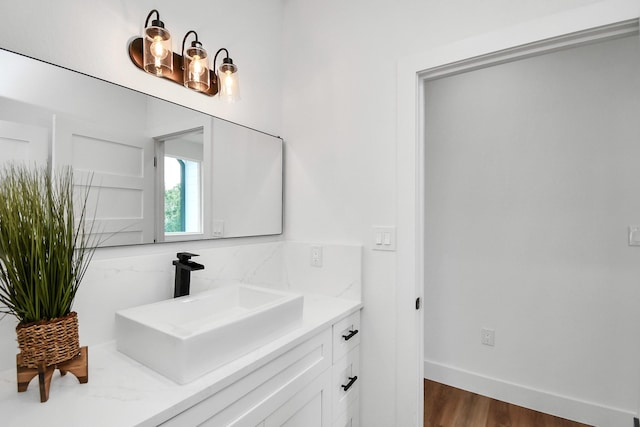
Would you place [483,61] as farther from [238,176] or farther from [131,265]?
[131,265]

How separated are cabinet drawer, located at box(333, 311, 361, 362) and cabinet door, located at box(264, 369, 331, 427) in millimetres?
108

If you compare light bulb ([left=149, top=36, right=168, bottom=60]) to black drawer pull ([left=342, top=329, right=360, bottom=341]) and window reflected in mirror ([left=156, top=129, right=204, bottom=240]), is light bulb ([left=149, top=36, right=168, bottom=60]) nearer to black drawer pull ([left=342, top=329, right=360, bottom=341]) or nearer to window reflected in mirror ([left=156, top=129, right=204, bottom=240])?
window reflected in mirror ([left=156, top=129, right=204, bottom=240])

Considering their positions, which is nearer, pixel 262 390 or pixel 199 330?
pixel 199 330

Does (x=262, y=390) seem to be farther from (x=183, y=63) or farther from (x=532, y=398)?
(x=532, y=398)

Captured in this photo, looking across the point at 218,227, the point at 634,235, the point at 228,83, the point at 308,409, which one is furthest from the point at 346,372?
the point at 634,235

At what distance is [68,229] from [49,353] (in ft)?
0.99

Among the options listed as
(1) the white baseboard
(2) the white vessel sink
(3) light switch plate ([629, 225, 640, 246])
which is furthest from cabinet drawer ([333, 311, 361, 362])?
(3) light switch plate ([629, 225, 640, 246])

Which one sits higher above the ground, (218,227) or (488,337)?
(218,227)

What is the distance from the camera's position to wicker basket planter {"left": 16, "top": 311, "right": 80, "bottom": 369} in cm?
77

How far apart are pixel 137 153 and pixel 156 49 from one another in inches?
15.6

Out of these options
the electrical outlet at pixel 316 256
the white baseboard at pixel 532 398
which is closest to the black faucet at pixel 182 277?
the electrical outlet at pixel 316 256

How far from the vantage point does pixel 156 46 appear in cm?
122

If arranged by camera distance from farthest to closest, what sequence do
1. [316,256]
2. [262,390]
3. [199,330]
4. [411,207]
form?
1. [316,256]
2. [411,207]
3. [262,390]
4. [199,330]

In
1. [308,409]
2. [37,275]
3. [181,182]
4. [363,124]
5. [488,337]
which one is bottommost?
[488,337]
